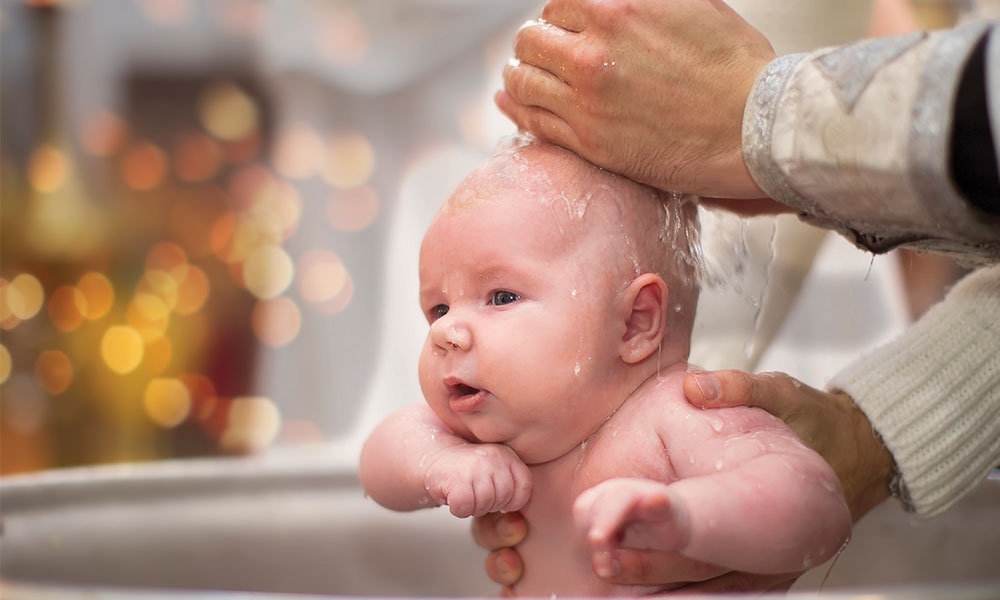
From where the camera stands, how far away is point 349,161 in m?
2.14

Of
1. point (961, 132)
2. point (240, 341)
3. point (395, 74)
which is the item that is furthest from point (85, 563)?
point (240, 341)

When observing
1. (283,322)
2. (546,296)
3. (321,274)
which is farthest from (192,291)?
(546,296)

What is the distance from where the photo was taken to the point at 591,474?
29.7 inches

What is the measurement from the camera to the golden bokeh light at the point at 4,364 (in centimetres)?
260

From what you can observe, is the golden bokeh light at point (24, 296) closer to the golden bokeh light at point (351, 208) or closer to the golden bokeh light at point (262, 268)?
the golden bokeh light at point (262, 268)

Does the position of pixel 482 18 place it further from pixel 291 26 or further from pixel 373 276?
pixel 373 276

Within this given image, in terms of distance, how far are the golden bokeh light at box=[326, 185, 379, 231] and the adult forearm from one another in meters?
1.49

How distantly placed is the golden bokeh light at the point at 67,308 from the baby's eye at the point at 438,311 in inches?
88.4

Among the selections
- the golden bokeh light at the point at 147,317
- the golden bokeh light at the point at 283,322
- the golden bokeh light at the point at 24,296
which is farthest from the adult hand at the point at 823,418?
the golden bokeh light at the point at 24,296

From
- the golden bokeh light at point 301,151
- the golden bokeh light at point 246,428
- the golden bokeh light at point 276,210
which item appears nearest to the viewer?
the golden bokeh light at point 301,151

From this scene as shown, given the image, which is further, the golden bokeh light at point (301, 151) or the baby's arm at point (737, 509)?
the golden bokeh light at point (301, 151)

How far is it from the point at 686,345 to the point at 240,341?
2283mm

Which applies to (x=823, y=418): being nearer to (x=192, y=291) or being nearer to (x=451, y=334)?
(x=451, y=334)

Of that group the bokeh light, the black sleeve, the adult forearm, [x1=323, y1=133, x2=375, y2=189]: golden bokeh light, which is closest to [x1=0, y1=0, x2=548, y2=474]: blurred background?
the bokeh light
